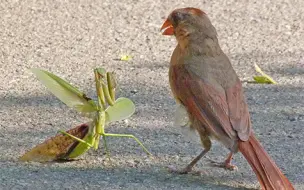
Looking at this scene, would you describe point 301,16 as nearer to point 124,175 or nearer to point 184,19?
point 184,19

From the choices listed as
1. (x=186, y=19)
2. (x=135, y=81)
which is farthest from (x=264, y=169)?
(x=135, y=81)

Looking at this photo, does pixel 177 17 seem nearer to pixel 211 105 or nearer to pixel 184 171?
pixel 211 105

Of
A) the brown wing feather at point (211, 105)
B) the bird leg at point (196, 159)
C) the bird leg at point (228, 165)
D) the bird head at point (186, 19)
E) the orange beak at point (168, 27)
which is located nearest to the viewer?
the brown wing feather at point (211, 105)

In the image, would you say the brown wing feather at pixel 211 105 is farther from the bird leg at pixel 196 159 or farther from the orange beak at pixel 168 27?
the orange beak at pixel 168 27

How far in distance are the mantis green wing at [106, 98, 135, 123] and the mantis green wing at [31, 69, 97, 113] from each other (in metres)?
0.10

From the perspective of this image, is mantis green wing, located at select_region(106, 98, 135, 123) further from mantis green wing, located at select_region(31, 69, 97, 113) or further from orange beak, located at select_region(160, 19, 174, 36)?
orange beak, located at select_region(160, 19, 174, 36)

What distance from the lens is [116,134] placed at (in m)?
5.57

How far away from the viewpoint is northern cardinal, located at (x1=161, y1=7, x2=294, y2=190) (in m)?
4.98

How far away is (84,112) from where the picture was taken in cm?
551

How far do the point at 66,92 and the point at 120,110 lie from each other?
1.11ft

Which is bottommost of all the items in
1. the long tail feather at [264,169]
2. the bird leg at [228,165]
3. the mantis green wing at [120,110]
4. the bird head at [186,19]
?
the bird leg at [228,165]

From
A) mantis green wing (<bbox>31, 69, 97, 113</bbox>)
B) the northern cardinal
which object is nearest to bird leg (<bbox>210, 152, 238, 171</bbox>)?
the northern cardinal

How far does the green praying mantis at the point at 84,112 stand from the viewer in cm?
536

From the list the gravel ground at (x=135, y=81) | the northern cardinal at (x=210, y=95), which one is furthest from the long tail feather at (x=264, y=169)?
the gravel ground at (x=135, y=81)
